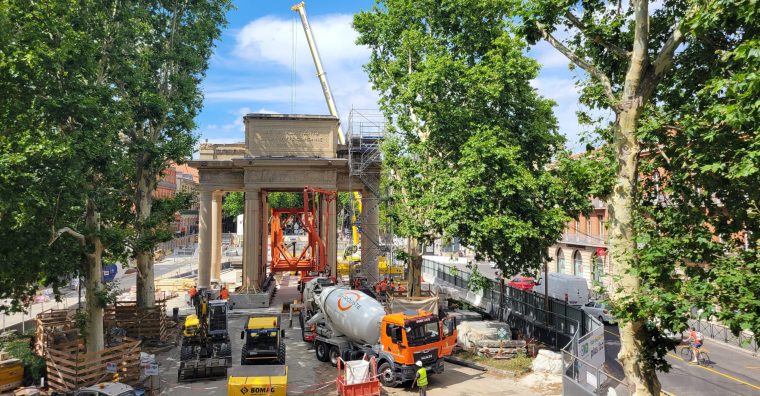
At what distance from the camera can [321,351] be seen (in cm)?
2195

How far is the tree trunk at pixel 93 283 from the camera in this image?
18.9 meters

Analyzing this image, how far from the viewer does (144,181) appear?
28016mm

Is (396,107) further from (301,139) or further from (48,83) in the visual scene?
(48,83)

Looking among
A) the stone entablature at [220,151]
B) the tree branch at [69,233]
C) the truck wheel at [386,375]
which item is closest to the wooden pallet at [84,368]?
the tree branch at [69,233]

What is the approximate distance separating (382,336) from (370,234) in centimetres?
2149

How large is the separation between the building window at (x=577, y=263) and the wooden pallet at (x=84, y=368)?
152ft

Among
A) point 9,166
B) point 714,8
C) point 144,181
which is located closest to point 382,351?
point 9,166

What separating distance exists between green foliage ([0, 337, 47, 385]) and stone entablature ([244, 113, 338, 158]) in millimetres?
19146

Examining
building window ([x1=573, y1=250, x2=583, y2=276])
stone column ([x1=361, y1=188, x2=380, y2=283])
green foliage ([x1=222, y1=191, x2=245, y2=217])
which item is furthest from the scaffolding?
green foliage ([x1=222, y1=191, x2=245, y2=217])

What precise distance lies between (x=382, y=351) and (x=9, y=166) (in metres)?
13.4

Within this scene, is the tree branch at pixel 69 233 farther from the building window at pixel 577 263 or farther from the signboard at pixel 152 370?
the building window at pixel 577 263

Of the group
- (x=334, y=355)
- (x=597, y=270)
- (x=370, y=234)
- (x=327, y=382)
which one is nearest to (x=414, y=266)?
(x=334, y=355)

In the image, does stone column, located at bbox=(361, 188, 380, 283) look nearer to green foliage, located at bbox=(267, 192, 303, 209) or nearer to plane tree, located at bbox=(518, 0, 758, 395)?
plane tree, located at bbox=(518, 0, 758, 395)

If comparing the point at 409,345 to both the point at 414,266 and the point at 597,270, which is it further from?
the point at 414,266
